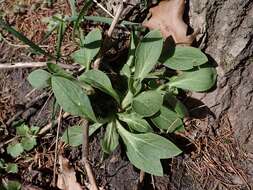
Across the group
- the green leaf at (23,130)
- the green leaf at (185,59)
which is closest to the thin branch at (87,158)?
the green leaf at (23,130)

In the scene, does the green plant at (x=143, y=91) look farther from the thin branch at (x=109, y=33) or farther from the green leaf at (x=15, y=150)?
the green leaf at (x=15, y=150)

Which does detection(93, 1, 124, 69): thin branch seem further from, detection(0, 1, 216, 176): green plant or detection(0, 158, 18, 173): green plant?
detection(0, 158, 18, 173): green plant

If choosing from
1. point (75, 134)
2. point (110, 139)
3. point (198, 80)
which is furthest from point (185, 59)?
point (75, 134)

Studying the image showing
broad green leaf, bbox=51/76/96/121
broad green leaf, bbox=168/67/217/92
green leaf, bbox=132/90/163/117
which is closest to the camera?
broad green leaf, bbox=51/76/96/121

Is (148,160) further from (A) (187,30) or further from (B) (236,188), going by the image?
(A) (187,30)

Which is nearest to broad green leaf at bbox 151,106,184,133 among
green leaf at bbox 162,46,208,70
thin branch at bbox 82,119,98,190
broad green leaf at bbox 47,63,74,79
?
green leaf at bbox 162,46,208,70

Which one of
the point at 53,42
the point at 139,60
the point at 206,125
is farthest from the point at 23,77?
the point at 206,125

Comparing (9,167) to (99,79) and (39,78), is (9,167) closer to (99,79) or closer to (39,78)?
(39,78)
